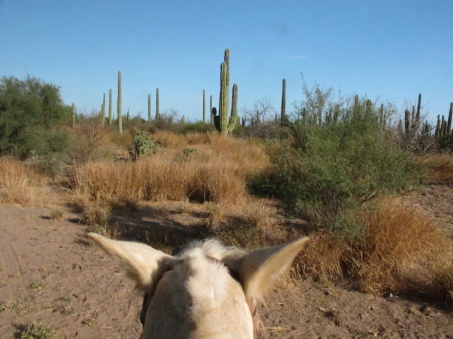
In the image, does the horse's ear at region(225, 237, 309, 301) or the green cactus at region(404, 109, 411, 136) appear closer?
the horse's ear at region(225, 237, 309, 301)

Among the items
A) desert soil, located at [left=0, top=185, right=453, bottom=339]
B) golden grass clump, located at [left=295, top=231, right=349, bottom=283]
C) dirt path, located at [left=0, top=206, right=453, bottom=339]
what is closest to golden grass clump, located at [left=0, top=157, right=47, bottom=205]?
desert soil, located at [left=0, top=185, right=453, bottom=339]

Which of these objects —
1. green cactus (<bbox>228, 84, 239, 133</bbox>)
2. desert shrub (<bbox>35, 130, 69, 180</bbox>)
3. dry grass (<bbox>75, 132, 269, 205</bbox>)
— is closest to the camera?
dry grass (<bbox>75, 132, 269, 205</bbox>)

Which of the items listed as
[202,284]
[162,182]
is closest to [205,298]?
[202,284]

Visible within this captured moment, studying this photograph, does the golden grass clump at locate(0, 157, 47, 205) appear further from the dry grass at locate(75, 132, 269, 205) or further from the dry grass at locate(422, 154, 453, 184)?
the dry grass at locate(422, 154, 453, 184)

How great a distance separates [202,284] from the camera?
1.60 metres

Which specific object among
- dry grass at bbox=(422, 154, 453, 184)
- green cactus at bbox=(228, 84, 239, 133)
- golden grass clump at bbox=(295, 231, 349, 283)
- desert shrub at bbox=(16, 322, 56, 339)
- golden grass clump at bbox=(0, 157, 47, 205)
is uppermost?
green cactus at bbox=(228, 84, 239, 133)

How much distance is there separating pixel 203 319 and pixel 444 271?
5024mm

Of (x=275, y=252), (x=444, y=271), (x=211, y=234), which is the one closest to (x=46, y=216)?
(x=211, y=234)

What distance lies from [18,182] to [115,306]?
760 cm

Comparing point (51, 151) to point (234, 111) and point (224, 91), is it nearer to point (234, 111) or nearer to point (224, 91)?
point (224, 91)

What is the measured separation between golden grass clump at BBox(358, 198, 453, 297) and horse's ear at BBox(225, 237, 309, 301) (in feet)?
14.5

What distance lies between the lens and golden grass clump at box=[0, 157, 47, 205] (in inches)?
404

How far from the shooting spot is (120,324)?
4.82 metres

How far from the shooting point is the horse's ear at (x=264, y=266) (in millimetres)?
1619
